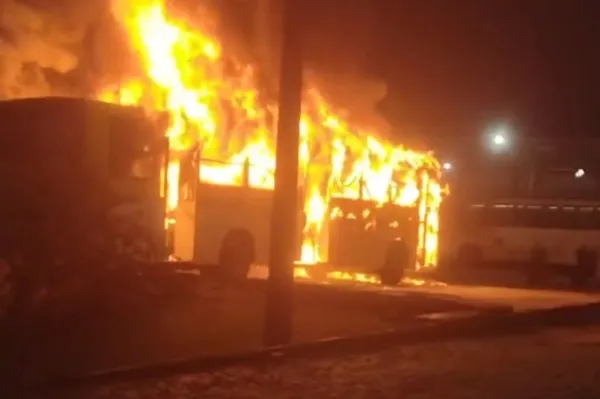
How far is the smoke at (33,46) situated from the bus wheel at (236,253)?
6.06m

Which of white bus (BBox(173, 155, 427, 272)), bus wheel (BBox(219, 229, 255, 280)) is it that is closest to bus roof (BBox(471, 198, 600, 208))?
white bus (BBox(173, 155, 427, 272))

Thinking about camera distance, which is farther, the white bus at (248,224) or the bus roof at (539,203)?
the bus roof at (539,203)

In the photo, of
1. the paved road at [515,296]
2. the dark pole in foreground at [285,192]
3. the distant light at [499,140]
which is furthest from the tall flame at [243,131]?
the distant light at [499,140]

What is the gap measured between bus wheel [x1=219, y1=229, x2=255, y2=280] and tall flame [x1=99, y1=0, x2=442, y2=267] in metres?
0.97

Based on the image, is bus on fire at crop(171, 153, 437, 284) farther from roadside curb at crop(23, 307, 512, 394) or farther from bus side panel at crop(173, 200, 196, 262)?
roadside curb at crop(23, 307, 512, 394)

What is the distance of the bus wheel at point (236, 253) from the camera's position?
21.0m

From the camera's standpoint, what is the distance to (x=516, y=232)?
112ft

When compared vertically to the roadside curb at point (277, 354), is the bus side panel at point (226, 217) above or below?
above

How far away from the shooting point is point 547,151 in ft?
142

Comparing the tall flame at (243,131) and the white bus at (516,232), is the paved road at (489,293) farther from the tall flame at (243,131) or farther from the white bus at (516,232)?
the white bus at (516,232)

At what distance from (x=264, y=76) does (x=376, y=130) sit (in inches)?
163

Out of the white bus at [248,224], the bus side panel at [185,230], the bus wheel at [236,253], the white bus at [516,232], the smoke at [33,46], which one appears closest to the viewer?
the bus side panel at [185,230]

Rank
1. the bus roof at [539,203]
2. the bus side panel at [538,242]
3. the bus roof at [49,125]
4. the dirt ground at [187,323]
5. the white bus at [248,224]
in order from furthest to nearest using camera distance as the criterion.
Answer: the bus roof at [539,203] < the bus side panel at [538,242] < the white bus at [248,224] < the bus roof at [49,125] < the dirt ground at [187,323]

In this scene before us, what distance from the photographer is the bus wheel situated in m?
21.0
